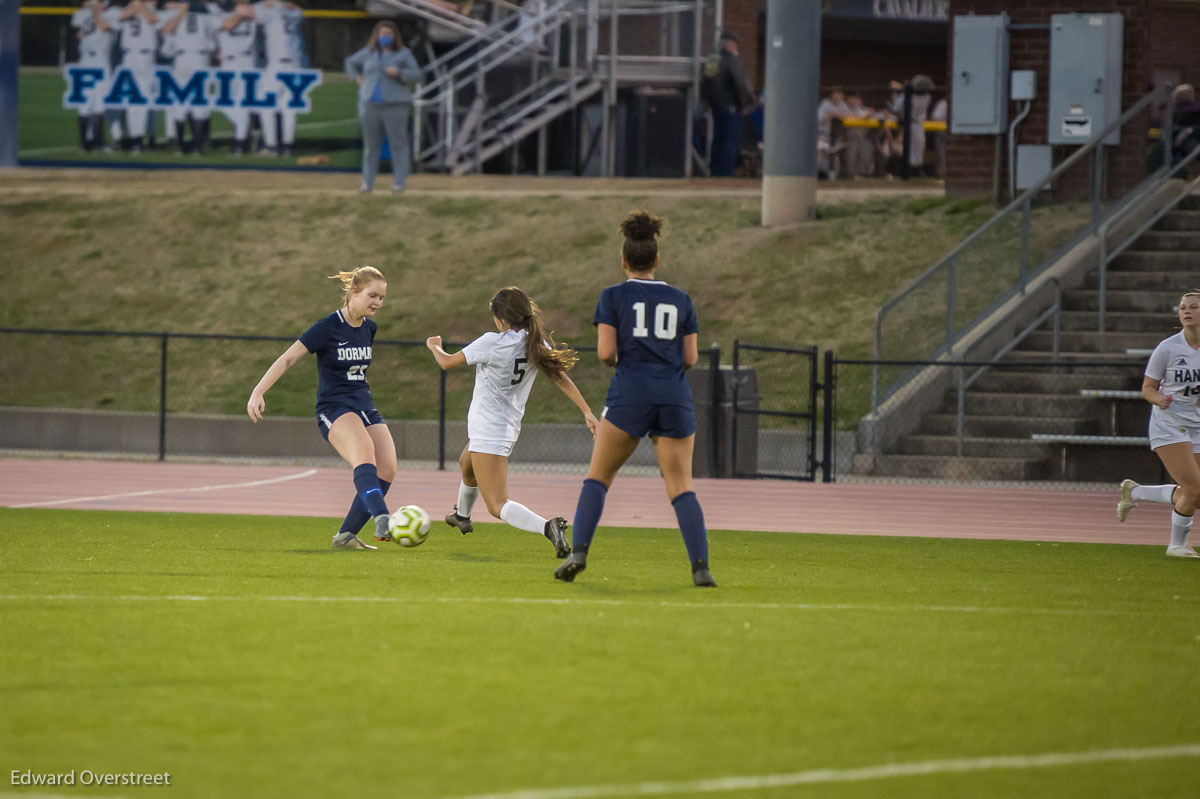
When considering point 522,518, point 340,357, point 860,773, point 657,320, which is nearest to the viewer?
point 860,773

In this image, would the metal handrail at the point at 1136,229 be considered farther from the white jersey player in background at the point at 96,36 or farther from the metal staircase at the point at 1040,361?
the white jersey player in background at the point at 96,36

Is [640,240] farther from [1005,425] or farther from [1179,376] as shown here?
[1005,425]

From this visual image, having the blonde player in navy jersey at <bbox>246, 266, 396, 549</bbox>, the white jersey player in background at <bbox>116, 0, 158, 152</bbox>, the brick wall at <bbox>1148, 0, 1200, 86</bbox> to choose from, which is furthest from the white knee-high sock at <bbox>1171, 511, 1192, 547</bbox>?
the white jersey player in background at <bbox>116, 0, 158, 152</bbox>

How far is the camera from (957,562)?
11.9 m

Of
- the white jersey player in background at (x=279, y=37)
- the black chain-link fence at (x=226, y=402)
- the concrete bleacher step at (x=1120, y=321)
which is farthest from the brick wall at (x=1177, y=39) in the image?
the white jersey player in background at (x=279, y=37)

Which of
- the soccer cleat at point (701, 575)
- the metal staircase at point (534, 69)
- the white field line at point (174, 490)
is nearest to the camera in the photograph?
the soccer cleat at point (701, 575)

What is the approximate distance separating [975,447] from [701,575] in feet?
37.6

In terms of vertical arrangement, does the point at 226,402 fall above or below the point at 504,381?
below

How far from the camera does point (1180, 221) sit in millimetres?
23188

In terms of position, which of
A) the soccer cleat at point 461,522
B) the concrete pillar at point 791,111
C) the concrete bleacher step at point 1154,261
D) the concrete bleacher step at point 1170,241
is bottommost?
the soccer cleat at point 461,522

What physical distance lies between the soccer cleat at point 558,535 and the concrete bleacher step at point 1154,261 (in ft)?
46.3

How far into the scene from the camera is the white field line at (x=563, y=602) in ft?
29.0

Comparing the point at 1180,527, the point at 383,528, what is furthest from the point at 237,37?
the point at 1180,527

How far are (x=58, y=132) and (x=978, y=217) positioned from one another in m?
19.2
